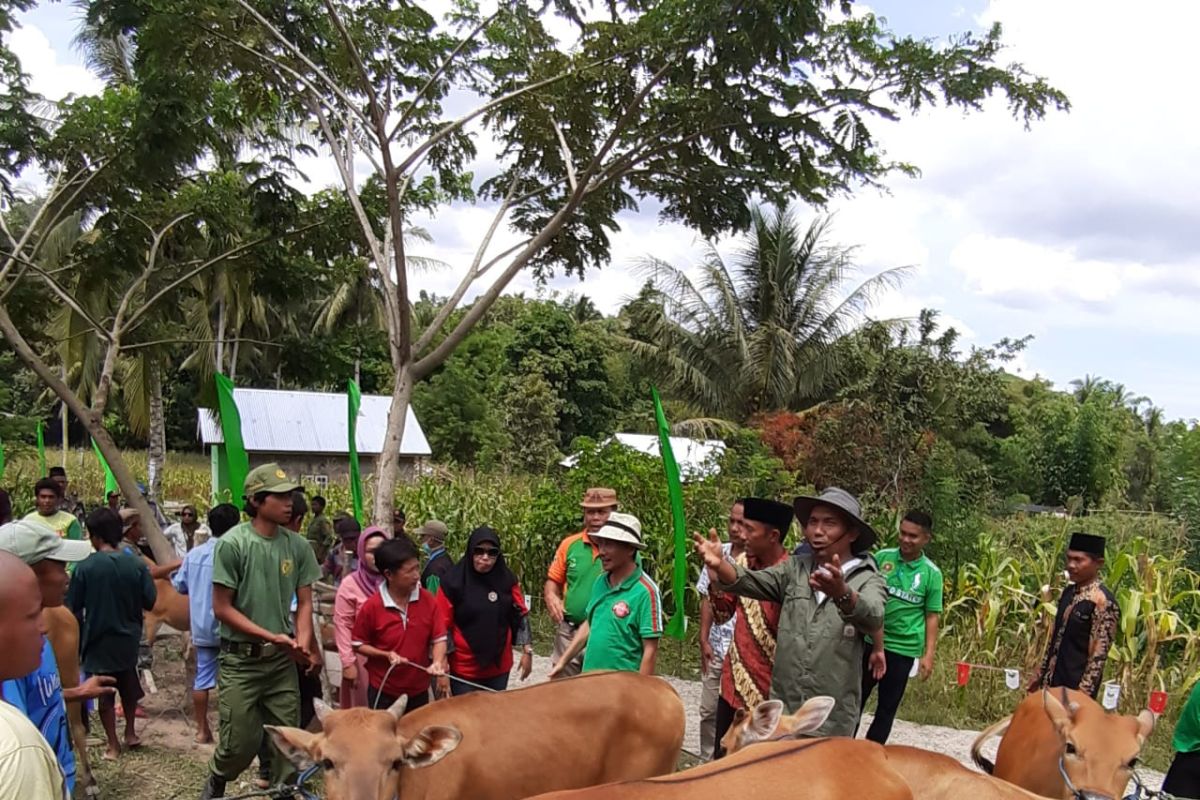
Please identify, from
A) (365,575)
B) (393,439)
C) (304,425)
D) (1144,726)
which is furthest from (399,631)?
(304,425)

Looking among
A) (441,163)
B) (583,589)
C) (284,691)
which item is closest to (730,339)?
(441,163)

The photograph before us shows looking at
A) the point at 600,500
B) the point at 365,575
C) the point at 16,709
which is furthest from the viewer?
the point at 600,500

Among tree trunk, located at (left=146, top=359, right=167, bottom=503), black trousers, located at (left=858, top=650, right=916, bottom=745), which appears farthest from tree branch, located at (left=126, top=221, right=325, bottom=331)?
black trousers, located at (left=858, top=650, right=916, bottom=745)

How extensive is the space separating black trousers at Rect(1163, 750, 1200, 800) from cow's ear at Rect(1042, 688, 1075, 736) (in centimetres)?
99

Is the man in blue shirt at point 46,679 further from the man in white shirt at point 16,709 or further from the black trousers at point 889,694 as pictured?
the black trousers at point 889,694

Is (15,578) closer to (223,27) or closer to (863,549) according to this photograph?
(863,549)

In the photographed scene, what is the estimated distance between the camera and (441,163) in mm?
10836

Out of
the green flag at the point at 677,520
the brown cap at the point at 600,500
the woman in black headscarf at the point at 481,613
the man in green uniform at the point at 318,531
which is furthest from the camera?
the man in green uniform at the point at 318,531

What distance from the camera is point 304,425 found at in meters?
27.8

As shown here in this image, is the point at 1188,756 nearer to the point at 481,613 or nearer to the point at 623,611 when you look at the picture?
the point at 623,611

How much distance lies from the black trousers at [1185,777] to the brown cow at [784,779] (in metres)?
2.28

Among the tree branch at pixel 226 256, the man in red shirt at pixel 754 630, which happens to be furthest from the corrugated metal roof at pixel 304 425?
the man in red shirt at pixel 754 630

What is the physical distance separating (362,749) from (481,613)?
2356 millimetres

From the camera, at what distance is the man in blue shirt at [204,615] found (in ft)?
21.4
